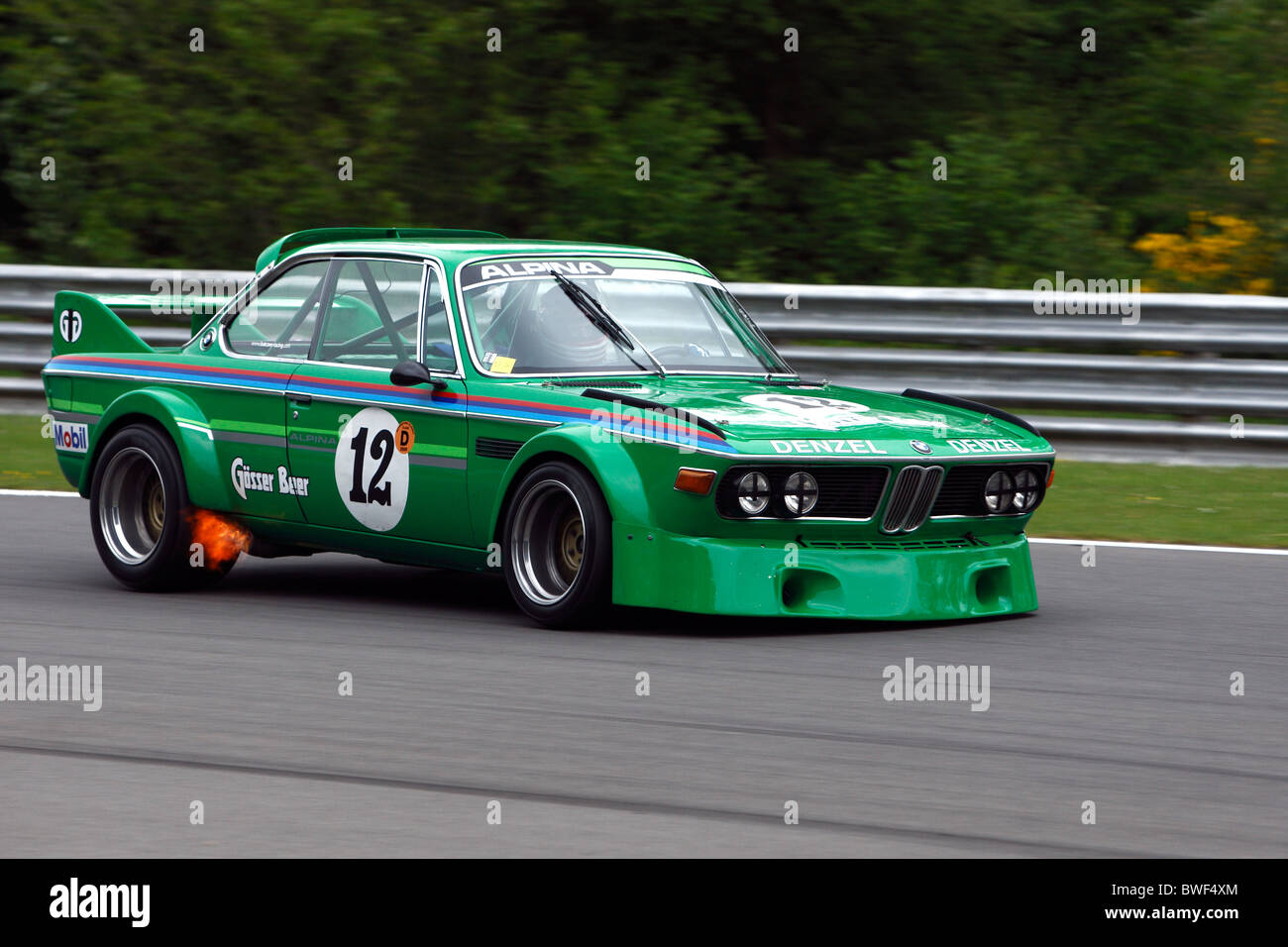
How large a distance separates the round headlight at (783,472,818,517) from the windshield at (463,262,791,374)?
1082 millimetres

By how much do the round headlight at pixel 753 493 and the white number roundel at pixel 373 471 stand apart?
153cm

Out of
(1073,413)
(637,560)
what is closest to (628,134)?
(1073,413)

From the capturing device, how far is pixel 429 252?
8602 mm

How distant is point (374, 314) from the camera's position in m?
8.77

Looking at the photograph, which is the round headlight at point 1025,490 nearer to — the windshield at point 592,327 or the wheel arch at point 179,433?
the windshield at point 592,327

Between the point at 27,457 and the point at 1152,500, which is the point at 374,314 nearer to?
the point at 1152,500

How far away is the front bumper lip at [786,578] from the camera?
24.5ft

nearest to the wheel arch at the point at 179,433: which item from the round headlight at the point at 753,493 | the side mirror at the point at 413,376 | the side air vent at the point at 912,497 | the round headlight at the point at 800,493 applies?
the side mirror at the point at 413,376

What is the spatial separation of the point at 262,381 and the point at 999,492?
10.2 feet

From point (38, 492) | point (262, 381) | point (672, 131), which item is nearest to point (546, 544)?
point (262, 381)

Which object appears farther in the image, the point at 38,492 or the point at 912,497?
the point at 38,492

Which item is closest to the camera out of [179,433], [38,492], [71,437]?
[179,433]

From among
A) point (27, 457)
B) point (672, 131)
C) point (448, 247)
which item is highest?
point (672, 131)

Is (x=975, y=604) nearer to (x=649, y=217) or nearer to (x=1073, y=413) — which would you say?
(x=1073, y=413)
